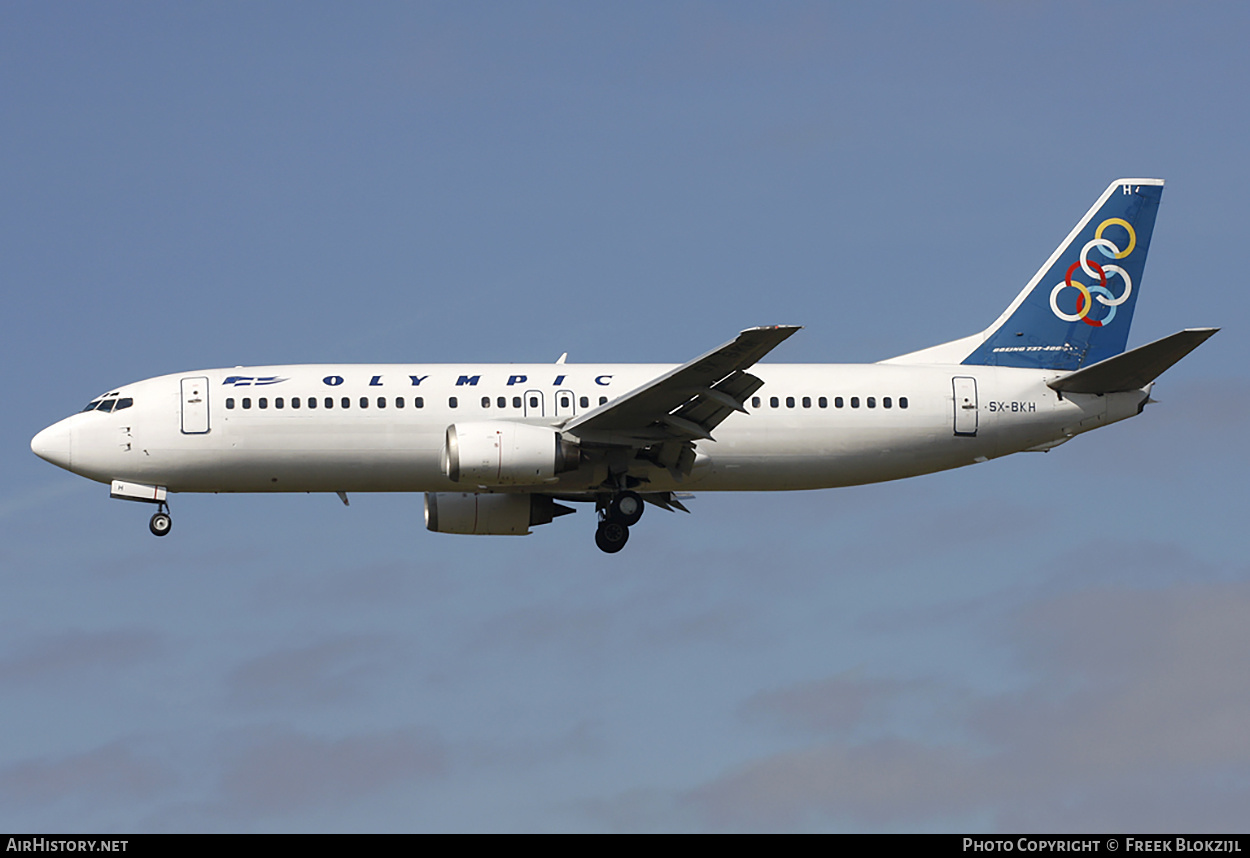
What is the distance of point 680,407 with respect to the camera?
38.9m

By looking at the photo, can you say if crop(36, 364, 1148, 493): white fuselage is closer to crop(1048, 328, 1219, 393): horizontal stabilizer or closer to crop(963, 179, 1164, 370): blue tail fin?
crop(1048, 328, 1219, 393): horizontal stabilizer

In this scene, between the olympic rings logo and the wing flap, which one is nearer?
the wing flap

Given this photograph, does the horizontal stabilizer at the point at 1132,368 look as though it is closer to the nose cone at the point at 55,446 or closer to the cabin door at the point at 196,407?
the cabin door at the point at 196,407

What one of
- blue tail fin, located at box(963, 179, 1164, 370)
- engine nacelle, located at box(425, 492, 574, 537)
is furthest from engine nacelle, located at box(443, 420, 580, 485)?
blue tail fin, located at box(963, 179, 1164, 370)

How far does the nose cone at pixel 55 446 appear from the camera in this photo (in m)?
40.6

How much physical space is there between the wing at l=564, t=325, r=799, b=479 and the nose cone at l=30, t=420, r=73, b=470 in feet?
37.4

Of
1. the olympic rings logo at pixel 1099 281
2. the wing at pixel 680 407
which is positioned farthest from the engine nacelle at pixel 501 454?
the olympic rings logo at pixel 1099 281

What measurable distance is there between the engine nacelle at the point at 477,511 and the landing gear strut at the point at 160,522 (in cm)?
605

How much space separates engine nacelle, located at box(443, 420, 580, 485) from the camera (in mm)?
38250
